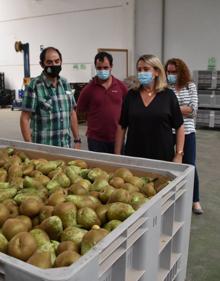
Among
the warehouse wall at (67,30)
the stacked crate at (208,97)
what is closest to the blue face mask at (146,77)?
the stacked crate at (208,97)

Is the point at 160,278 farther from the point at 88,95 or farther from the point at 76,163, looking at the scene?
the point at 88,95

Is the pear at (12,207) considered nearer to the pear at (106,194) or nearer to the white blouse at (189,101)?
the pear at (106,194)

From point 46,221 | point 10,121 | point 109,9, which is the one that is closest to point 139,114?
point 46,221

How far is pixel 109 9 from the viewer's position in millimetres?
8750

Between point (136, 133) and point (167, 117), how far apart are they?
0.22 m

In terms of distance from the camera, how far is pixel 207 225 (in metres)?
2.74

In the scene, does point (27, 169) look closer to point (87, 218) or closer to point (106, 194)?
point (106, 194)

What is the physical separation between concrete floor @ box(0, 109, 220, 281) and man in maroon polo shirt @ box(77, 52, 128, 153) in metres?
0.94

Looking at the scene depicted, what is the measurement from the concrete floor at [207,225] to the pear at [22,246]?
54.3 inches

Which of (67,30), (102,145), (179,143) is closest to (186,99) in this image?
(179,143)

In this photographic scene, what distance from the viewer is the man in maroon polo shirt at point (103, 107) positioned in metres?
2.68

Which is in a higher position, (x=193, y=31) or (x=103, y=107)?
(x=193, y=31)

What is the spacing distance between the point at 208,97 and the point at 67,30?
4636mm

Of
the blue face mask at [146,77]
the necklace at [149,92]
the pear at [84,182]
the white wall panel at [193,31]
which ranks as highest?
the white wall panel at [193,31]
